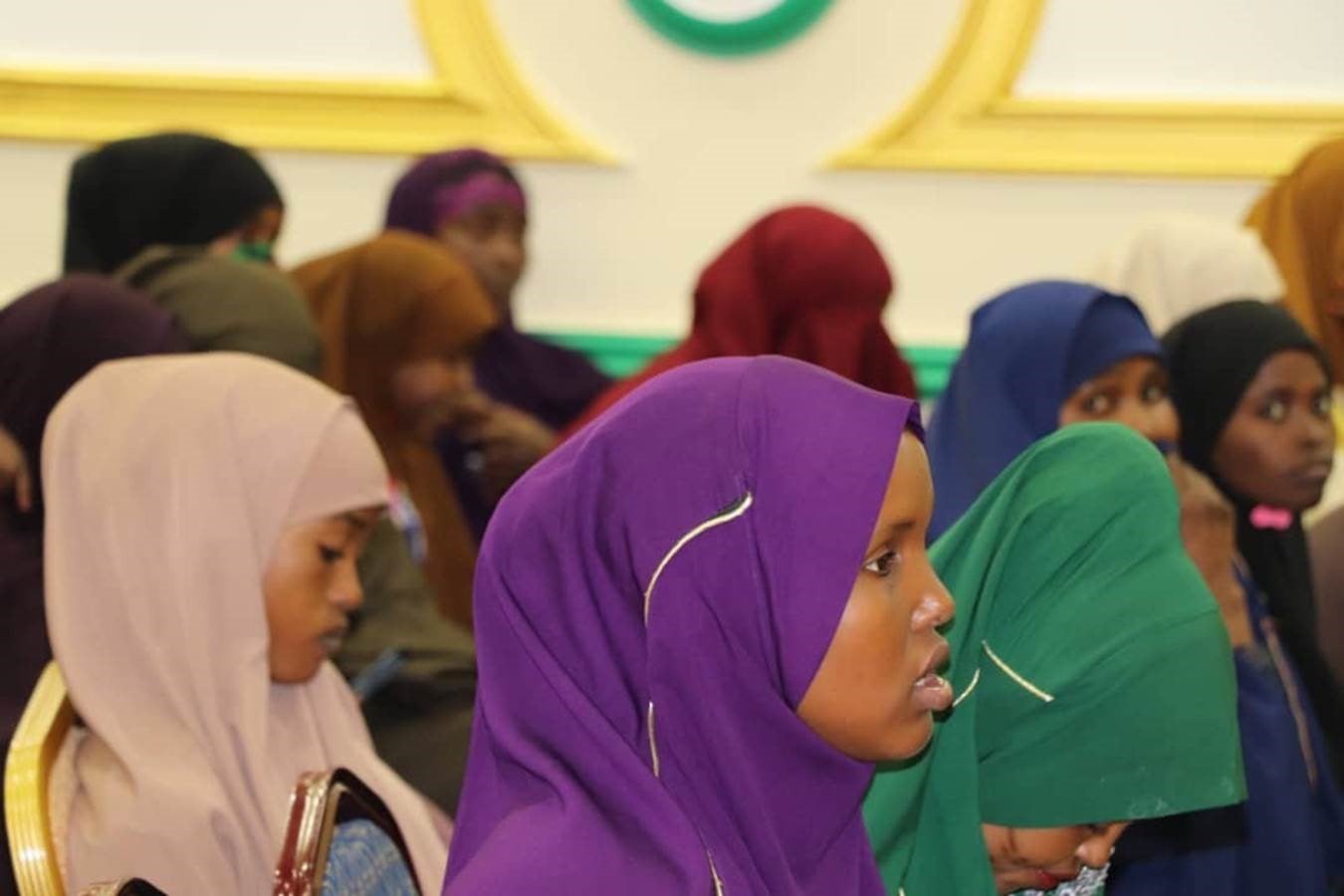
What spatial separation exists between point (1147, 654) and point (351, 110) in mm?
2948

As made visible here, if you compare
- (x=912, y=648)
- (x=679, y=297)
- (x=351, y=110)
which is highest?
(x=912, y=648)

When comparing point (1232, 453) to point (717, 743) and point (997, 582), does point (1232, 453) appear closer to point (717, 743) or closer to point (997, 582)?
point (997, 582)

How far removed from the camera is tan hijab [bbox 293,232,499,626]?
144 inches

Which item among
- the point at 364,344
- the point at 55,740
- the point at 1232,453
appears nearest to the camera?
the point at 55,740

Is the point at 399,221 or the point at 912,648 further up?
the point at 912,648

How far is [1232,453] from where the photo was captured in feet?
10.5

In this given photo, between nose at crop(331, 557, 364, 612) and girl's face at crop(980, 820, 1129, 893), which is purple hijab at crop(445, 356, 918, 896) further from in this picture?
nose at crop(331, 557, 364, 612)

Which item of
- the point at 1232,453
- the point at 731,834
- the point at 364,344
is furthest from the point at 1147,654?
the point at 364,344

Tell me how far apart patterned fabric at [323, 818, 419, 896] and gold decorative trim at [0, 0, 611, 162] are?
9.16 ft

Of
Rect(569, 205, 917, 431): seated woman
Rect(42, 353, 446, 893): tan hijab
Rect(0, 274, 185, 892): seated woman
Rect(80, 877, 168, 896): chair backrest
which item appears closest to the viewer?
Rect(80, 877, 168, 896): chair backrest

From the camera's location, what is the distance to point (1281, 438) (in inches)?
125

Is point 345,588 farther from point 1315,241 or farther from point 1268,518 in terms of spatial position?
point 1315,241

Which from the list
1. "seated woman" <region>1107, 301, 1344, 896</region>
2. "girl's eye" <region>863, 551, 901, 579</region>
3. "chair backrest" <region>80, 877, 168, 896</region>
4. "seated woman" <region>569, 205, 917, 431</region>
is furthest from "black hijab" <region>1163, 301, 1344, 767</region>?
"chair backrest" <region>80, 877, 168, 896</region>

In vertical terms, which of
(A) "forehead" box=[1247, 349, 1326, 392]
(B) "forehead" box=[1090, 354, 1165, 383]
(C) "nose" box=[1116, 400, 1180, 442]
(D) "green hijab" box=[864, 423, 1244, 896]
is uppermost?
(D) "green hijab" box=[864, 423, 1244, 896]
